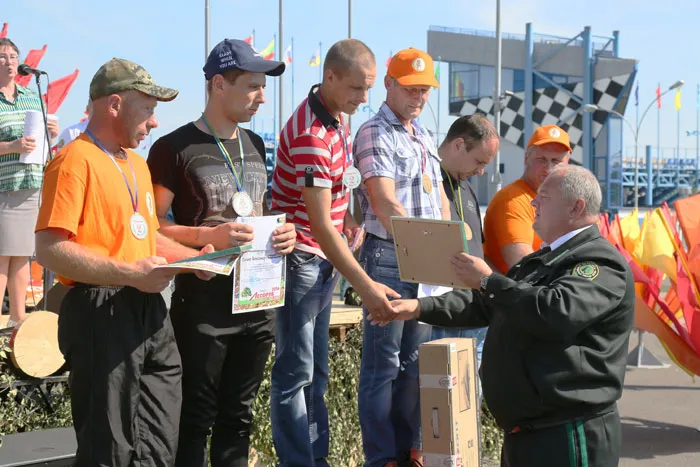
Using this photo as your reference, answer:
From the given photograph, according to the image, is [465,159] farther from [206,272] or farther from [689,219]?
[206,272]

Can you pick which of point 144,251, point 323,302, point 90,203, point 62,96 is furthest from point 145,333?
point 62,96

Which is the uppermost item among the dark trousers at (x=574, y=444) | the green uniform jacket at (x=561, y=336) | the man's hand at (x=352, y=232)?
the man's hand at (x=352, y=232)

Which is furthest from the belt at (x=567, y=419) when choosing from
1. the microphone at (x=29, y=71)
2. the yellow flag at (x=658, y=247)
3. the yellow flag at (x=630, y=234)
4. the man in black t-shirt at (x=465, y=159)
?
the yellow flag at (x=630, y=234)

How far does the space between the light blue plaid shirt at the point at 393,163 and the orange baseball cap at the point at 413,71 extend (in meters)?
0.17

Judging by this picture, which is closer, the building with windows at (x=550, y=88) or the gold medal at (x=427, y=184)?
the gold medal at (x=427, y=184)

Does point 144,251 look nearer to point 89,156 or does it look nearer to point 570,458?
point 89,156

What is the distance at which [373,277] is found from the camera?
411cm

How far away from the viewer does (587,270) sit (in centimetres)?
292

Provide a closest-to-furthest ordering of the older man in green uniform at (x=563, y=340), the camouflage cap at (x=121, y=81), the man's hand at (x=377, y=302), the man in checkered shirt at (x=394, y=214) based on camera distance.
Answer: the older man in green uniform at (x=563, y=340) < the camouflage cap at (x=121, y=81) < the man's hand at (x=377, y=302) < the man in checkered shirt at (x=394, y=214)

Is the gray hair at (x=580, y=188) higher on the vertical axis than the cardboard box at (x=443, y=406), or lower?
higher

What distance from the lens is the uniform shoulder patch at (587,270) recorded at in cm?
291

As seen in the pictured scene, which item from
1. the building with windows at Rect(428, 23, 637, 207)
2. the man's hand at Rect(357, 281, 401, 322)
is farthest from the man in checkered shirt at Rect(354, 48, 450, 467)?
the building with windows at Rect(428, 23, 637, 207)

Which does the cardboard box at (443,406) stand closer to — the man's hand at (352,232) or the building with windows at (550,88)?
the man's hand at (352,232)

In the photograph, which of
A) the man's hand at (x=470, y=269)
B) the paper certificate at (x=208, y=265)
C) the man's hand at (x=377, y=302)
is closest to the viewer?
the paper certificate at (x=208, y=265)
